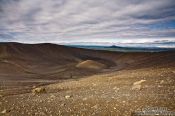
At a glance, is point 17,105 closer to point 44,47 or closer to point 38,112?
point 38,112

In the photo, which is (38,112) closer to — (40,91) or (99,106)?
(99,106)

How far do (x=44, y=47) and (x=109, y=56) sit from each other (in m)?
17.9

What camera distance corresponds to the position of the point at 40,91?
38.5 ft

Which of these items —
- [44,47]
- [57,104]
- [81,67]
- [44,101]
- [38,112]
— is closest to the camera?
[38,112]

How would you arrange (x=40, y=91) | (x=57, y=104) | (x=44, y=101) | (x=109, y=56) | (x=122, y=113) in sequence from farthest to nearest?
(x=109, y=56) < (x=40, y=91) < (x=44, y=101) < (x=57, y=104) < (x=122, y=113)

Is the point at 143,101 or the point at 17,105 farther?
the point at 17,105

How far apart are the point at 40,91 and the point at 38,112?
4359 millimetres

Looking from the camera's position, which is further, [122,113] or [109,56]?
[109,56]

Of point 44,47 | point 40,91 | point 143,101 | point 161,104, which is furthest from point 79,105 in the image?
point 44,47

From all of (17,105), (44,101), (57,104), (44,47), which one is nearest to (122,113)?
(57,104)

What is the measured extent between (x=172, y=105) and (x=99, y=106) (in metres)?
2.30

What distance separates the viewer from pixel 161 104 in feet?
23.1

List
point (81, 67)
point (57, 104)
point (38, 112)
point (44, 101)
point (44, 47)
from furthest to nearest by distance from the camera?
point (44, 47) → point (81, 67) → point (44, 101) → point (57, 104) → point (38, 112)

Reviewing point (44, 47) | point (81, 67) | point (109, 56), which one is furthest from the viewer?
point (109, 56)
